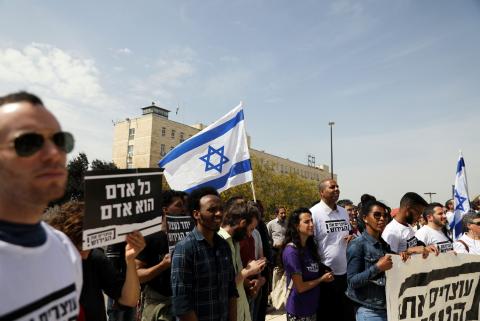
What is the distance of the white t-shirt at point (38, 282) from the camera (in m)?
1.16

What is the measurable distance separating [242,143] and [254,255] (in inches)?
88.9

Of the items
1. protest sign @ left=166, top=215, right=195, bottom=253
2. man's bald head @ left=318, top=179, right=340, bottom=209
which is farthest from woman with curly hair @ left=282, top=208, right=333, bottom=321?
protest sign @ left=166, top=215, right=195, bottom=253

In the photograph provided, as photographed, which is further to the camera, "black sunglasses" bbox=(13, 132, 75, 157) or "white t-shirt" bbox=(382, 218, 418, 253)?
"white t-shirt" bbox=(382, 218, 418, 253)

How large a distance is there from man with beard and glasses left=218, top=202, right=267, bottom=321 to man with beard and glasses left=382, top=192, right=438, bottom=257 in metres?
1.83

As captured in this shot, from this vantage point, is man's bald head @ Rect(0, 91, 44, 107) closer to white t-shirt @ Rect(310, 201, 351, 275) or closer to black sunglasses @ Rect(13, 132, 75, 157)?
black sunglasses @ Rect(13, 132, 75, 157)

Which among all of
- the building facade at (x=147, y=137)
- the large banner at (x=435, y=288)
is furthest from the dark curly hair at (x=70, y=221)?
the building facade at (x=147, y=137)

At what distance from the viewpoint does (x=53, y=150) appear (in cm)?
127

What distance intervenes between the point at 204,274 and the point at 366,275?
5.15ft

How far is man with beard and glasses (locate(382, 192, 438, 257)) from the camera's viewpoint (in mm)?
4879

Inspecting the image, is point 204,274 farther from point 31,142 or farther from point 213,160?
point 213,160

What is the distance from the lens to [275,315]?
7266mm

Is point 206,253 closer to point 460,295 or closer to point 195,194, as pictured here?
point 195,194

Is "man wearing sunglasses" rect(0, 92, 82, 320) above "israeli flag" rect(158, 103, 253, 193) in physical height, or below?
below

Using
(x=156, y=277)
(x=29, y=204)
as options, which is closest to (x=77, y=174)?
(x=156, y=277)
